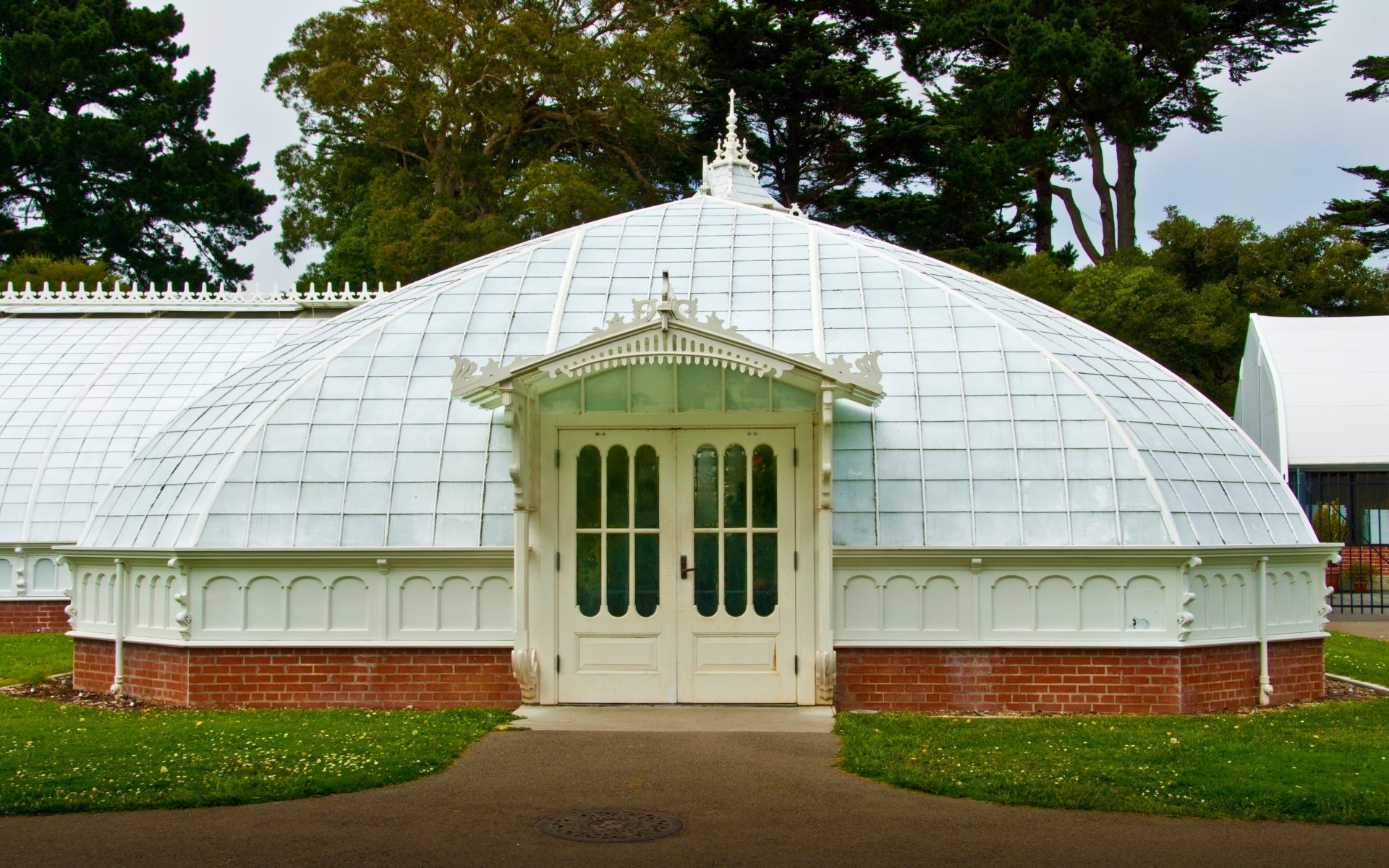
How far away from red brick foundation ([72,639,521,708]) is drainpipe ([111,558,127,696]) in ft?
3.68

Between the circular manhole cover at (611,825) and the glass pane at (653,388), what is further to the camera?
the glass pane at (653,388)

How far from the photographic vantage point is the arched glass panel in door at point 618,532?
11.5 metres

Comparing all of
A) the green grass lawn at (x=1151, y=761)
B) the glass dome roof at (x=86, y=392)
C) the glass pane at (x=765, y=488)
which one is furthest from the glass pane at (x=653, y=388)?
the glass dome roof at (x=86, y=392)

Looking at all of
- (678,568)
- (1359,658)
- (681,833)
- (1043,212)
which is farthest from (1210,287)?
(681,833)

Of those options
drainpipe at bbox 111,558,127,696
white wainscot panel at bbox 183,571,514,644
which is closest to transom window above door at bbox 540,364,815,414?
white wainscot panel at bbox 183,571,514,644

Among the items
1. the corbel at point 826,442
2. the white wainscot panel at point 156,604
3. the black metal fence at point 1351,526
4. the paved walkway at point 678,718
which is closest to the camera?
the paved walkway at point 678,718

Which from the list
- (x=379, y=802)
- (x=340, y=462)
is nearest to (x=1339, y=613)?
(x=340, y=462)

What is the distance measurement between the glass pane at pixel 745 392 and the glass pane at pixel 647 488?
0.83 metres

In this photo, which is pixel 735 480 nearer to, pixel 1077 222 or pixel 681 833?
pixel 681 833

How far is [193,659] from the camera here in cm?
1154

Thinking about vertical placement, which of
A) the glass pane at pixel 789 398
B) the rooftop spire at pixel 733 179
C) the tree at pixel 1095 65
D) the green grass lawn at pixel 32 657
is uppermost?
the tree at pixel 1095 65

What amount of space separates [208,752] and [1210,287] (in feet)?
96.1

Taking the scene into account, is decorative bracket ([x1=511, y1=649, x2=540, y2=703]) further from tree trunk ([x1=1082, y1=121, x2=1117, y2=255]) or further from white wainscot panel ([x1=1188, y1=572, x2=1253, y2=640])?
tree trunk ([x1=1082, y1=121, x2=1117, y2=255])

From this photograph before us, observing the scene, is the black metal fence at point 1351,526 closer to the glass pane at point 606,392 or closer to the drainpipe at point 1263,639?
the drainpipe at point 1263,639
